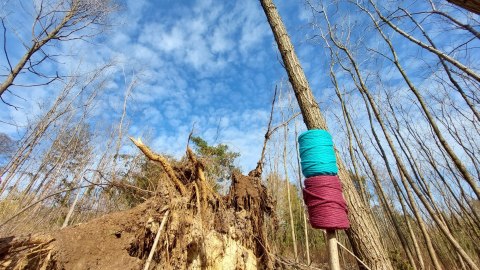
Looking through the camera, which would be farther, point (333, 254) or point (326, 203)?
point (326, 203)

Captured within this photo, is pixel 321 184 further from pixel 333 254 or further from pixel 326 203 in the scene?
pixel 333 254

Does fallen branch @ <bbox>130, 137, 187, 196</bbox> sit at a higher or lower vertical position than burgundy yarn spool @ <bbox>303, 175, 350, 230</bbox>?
higher

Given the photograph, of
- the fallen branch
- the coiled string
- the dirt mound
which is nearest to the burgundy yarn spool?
the coiled string

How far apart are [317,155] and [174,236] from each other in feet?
5.87

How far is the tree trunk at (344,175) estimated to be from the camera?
6.52ft

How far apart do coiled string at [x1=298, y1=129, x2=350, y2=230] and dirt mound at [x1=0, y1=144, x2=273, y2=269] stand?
4.91 feet

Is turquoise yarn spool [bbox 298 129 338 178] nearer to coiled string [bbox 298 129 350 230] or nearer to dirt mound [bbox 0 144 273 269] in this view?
coiled string [bbox 298 129 350 230]

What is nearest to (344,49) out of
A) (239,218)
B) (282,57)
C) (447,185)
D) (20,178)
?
(447,185)

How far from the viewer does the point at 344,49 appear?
7676 millimetres

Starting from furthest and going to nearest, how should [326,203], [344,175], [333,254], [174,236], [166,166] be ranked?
[166,166] → [174,236] → [344,175] → [326,203] → [333,254]

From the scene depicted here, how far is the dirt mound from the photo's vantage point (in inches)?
94.3

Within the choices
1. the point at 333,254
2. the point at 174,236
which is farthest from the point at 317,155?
the point at 174,236

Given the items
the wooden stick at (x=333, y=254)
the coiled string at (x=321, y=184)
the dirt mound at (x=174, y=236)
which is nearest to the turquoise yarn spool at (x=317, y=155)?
the coiled string at (x=321, y=184)

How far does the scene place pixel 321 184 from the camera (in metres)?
1.37
